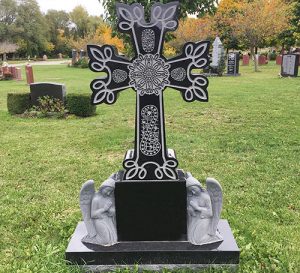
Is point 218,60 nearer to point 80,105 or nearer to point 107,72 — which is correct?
point 80,105

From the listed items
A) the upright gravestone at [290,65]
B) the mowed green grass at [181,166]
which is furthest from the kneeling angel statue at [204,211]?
the upright gravestone at [290,65]

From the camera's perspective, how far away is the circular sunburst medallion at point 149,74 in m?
3.22

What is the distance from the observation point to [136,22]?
10.3 feet

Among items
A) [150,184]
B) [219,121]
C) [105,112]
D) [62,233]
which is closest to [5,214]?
[62,233]

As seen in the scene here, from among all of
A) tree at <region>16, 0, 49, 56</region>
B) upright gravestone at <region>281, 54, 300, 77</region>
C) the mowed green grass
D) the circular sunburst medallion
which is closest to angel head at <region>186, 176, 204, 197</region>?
the mowed green grass

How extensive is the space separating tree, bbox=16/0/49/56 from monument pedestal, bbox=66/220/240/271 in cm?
6676

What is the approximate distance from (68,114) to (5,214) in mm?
6915

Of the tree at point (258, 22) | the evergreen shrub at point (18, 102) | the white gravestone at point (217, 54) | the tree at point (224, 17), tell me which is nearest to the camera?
the evergreen shrub at point (18, 102)

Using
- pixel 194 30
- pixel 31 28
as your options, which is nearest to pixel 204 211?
pixel 194 30

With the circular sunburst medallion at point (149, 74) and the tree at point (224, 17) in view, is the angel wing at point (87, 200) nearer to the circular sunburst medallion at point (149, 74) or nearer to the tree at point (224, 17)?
the circular sunburst medallion at point (149, 74)

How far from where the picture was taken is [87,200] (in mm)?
3336

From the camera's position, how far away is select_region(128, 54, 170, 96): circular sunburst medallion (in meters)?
3.22

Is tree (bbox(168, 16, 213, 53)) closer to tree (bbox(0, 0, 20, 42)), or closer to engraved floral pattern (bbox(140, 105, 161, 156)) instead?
engraved floral pattern (bbox(140, 105, 161, 156))

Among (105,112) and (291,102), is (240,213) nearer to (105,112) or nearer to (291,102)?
(105,112)
